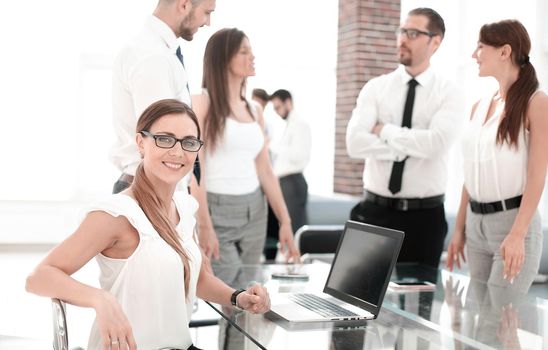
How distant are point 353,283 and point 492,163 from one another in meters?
1.03

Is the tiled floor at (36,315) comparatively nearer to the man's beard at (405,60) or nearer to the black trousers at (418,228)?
the black trousers at (418,228)


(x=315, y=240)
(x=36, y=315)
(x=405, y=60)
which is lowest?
(x=36, y=315)

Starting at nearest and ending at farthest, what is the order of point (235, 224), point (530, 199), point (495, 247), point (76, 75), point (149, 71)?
point (149, 71)
point (530, 199)
point (495, 247)
point (235, 224)
point (76, 75)

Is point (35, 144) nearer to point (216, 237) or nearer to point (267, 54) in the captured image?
point (267, 54)

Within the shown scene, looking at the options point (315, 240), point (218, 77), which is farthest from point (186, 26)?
point (315, 240)

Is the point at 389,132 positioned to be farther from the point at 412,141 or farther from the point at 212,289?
the point at 212,289

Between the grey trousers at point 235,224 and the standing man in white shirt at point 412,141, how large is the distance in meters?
0.58

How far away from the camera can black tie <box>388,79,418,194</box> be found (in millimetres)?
3701

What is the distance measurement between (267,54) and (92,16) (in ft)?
7.14

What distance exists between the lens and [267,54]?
954cm

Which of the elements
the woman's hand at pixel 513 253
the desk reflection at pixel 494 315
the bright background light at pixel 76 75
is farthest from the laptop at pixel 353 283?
the bright background light at pixel 76 75

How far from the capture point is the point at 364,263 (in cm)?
242

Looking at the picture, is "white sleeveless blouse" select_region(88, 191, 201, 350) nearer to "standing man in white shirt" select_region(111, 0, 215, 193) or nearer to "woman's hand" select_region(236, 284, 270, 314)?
"woman's hand" select_region(236, 284, 270, 314)

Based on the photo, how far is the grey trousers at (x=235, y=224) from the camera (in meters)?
3.52
